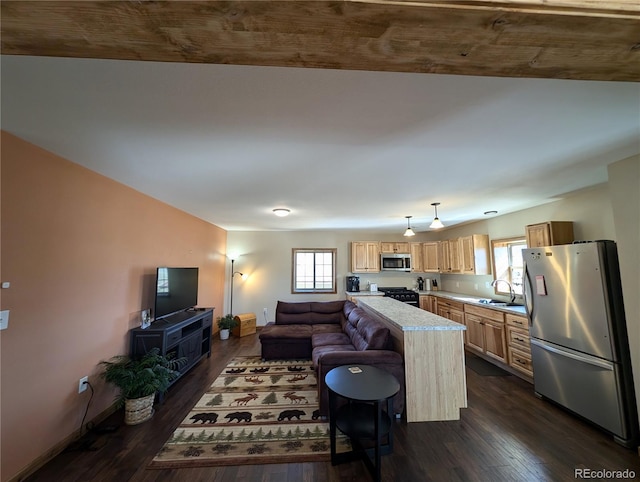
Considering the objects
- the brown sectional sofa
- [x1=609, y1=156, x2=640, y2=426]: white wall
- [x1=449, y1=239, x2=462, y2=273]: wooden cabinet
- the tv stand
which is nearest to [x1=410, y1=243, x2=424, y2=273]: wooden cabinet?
[x1=449, y1=239, x2=462, y2=273]: wooden cabinet

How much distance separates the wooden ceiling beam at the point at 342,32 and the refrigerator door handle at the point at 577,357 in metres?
2.86

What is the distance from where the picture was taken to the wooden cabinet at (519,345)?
340 centimetres

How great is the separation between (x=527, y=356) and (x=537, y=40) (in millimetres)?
Result: 4003

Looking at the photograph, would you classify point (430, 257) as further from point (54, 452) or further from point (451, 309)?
point (54, 452)

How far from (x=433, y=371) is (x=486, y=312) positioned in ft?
7.08

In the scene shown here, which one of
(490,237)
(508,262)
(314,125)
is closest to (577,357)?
(508,262)

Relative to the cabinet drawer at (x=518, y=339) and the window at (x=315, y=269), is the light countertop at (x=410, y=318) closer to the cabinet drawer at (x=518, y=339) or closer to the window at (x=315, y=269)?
the cabinet drawer at (x=518, y=339)

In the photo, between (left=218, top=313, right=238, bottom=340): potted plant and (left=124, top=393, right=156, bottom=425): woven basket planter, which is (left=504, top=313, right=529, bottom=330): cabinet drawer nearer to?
(left=124, top=393, right=156, bottom=425): woven basket planter

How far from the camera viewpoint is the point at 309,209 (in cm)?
420

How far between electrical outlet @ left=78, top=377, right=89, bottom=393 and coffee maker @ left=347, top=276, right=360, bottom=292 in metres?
5.13

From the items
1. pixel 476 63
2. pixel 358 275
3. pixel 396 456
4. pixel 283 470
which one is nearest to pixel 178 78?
pixel 476 63

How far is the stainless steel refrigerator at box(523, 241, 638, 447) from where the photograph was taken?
2.36 metres

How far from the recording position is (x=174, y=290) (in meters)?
3.75

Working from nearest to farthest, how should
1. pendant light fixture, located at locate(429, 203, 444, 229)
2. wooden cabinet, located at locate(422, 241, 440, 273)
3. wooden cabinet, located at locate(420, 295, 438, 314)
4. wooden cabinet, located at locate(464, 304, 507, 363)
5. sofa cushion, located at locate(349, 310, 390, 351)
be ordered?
sofa cushion, located at locate(349, 310, 390, 351) → pendant light fixture, located at locate(429, 203, 444, 229) → wooden cabinet, located at locate(464, 304, 507, 363) → wooden cabinet, located at locate(420, 295, 438, 314) → wooden cabinet, located at locate(422, 241, 440, 273)
